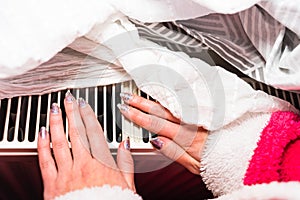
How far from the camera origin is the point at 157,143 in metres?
0.59

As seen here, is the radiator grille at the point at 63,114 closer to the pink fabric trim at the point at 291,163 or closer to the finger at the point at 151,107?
the finger at the point at 151,107

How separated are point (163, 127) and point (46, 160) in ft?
0.46

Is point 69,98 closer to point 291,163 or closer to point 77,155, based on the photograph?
point 77,155

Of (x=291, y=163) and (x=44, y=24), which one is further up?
(x=44, y=24)

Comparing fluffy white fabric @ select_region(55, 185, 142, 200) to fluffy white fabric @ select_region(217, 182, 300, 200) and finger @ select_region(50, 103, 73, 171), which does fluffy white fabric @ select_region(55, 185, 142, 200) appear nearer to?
finger @ select_region(50, 103, 73, 171)

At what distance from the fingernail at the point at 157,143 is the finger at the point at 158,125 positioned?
1 centimetres

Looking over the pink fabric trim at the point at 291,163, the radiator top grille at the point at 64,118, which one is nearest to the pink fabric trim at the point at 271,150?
the pink fabric trim at the point at 291,163

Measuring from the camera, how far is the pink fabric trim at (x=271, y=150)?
55 centimetres

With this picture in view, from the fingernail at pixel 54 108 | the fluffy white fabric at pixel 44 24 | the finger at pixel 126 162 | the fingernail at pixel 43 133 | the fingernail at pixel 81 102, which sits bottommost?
the finger at pixel 126 162

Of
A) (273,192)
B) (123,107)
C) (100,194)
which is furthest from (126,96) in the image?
(273,192)

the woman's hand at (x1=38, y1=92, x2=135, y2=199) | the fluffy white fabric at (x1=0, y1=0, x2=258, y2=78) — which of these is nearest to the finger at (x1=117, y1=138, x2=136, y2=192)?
the woman's hand at (x1=38, y1=92, x2=135, y2=199)

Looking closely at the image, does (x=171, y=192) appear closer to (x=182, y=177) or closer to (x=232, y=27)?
(x=182, y=177)

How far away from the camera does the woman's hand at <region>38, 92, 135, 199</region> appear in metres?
0.58

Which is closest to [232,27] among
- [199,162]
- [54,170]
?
[199,162]
